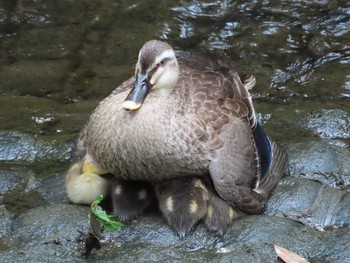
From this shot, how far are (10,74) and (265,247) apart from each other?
3.44 metres

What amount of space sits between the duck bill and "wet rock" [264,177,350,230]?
110cm

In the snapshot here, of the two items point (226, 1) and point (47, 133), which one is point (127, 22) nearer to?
point (226, 1)

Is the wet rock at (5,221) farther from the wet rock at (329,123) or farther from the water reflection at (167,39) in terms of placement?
the wet rock at (329,123)

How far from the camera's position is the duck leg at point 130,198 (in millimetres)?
4738

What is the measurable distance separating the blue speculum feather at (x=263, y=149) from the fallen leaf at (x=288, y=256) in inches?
34.4

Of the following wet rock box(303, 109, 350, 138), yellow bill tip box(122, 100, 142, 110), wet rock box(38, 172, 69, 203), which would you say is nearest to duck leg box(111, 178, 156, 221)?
wet rock box(38, 172, 69, 203)

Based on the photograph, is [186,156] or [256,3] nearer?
[186,156]

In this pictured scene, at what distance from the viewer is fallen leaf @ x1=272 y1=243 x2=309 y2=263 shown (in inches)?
168

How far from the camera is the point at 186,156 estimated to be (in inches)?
185

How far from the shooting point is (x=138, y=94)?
4680 millimetres

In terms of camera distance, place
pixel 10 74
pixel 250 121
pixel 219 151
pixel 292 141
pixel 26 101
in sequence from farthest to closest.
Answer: pixel 10 74 → pixel 26 101 → pixel 292 141 → pixel 250 121 → pixel 219 151

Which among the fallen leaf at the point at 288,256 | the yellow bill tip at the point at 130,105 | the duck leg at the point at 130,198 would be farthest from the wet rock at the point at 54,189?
the fallen leaf at the point at 288,256

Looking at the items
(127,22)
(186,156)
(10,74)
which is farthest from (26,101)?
(186,156)

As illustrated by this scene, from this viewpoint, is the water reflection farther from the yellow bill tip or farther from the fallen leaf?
the fallen leaf
